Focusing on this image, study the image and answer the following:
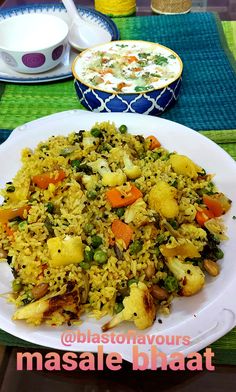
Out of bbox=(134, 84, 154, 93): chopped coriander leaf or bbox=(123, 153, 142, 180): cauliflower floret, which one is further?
bbox=(134, 84, 154, 93): chopped coriander leaf

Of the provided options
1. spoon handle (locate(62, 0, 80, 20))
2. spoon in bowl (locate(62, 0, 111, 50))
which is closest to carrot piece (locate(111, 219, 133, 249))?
spoon in bowl (locate(62, 0, 111, 50))

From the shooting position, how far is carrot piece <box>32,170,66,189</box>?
153cm

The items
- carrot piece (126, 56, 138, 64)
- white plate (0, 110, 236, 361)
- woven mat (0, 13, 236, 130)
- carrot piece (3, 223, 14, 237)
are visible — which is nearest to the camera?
white plate (0, 110, 236, 361)

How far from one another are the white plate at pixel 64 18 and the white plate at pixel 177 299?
54cm

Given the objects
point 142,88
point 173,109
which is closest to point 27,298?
point 142,88

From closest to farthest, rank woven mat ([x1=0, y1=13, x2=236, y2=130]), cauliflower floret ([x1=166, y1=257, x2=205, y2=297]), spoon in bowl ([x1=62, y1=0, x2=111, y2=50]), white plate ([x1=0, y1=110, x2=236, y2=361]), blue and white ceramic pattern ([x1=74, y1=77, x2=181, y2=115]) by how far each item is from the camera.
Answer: white plate ([x1=0, y1=110, x2=236, y2=361]) < cauliflower floret ([x1=166, y1=257, x2=205, y2=297]) < blue and white ceramic pattern ([x1=74, y1=77, x2=181, y2=115]) < woven mat ([x1=0, y1=13, x2=236, y2=130]) < spoon in bowl ([x1=62, y1=0, x2=111, y2=50])

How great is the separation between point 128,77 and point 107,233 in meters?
0.99

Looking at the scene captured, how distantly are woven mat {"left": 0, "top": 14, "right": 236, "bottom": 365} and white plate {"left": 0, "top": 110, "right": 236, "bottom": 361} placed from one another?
135mm

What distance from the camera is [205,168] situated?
164cm

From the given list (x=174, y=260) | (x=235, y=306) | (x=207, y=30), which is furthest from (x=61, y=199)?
(x=207, y=30)

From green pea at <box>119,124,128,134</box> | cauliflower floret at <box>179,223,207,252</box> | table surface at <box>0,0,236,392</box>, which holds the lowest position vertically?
table surface at <box>0,0,236,392</box>

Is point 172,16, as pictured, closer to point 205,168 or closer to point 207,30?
point 207,30

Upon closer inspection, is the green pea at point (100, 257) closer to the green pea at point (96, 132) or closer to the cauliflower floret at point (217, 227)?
the cauliflower floret at point (217, 227)

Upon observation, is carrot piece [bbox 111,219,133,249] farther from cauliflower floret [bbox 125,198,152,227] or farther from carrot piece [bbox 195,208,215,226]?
carrot piece [bbox 195,208,215,226]
